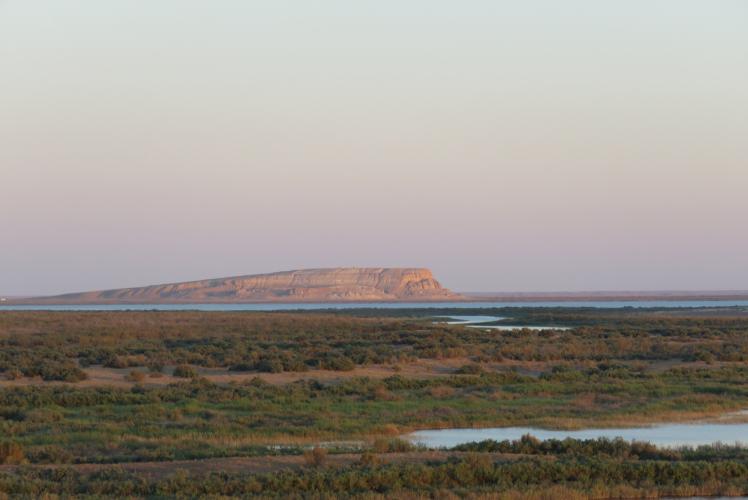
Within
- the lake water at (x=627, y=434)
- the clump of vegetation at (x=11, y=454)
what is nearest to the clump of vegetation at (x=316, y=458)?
the lake water at (x=627, y=434)

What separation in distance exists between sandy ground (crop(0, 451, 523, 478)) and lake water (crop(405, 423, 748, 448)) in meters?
2.51

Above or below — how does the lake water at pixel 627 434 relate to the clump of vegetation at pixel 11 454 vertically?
below

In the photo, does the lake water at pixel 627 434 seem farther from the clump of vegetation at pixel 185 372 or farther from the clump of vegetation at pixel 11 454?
the clump of vegetation at pixel 185 372

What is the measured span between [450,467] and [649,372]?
20.1 metres

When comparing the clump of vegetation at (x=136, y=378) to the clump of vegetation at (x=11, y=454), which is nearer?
the clump of vegetation at (x=11, y=454)

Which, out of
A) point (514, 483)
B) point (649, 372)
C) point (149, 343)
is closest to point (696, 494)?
point (514, 483)

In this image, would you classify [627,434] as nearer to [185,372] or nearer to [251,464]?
[251,464]

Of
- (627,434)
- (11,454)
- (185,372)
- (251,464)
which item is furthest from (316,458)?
(185,372)

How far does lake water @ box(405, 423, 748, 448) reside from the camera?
1980 centimetres

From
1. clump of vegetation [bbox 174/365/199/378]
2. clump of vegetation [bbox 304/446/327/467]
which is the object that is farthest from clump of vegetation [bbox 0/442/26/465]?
clump of vegetation [bbox 174/365/199/378]

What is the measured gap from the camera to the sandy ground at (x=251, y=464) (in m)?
15.5

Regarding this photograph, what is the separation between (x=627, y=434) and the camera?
20922 millimetres

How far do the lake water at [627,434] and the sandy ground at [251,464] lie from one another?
8.22ft

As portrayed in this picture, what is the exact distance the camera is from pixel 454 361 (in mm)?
40000
